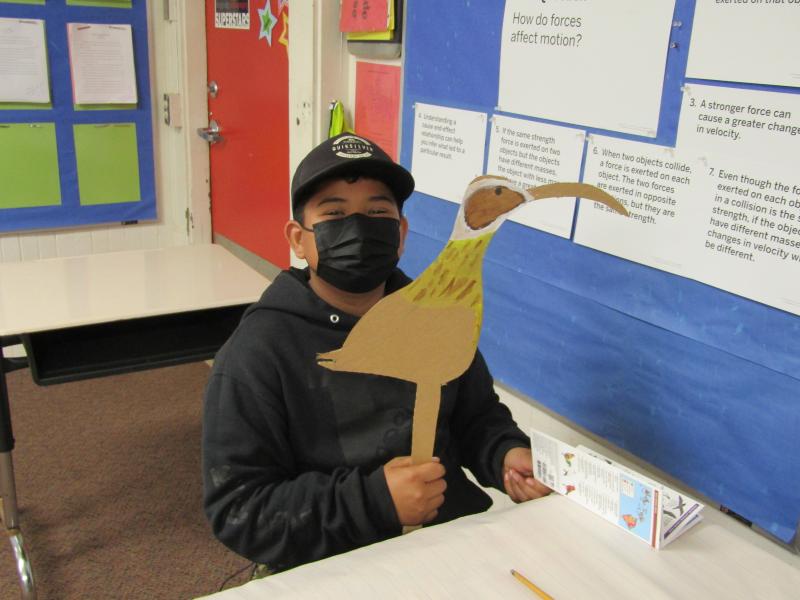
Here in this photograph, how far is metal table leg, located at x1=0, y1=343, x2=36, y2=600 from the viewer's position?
190 centimetres

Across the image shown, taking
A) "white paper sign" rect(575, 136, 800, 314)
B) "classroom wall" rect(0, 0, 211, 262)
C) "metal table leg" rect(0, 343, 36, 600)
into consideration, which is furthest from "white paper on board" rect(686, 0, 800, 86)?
"classroom wall" rect(0, 0, 211, 262)

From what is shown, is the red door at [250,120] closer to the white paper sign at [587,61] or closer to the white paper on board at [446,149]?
the white paper on board at [446,149]

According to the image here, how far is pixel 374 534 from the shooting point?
97 cm

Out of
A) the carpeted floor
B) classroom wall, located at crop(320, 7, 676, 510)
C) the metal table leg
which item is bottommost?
the carpeted floor

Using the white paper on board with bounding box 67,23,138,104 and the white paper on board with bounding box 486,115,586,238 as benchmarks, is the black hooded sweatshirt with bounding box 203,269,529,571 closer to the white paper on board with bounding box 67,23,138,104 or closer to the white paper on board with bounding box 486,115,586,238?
the white paper on board with bounding box 486,115,586,238

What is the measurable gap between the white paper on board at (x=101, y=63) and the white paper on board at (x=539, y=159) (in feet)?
7.65

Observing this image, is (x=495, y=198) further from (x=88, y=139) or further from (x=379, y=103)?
(x=88, y=139)

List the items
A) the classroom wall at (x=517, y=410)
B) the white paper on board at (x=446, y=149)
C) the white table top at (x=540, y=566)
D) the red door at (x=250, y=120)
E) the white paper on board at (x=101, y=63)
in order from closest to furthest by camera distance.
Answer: the white table top at (x=540, y=566)
the classroom wall at (x=517, y=410)
the white paper on board at (x=446, y=149)
the red door at (x=250, y=120)
the white paper on board at (x=101, y=63)

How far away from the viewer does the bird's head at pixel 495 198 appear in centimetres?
92

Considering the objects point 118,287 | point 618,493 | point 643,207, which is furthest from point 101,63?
point 618,493

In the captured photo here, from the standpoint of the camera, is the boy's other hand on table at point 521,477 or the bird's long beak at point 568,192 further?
the boy's other hand on table at point 521,477

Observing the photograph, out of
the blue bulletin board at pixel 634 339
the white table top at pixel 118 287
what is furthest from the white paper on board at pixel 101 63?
the blue bulletin board at pixel 634 339

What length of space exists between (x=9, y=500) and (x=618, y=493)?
1790 millimetres

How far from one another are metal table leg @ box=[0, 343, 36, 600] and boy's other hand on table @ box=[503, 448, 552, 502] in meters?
1.38
